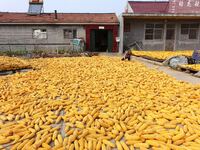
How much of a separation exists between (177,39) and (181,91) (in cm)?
1677

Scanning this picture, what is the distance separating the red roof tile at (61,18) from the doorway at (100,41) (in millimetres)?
995

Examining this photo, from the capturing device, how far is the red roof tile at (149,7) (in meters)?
30.6

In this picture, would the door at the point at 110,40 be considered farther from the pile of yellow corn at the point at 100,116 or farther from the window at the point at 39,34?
the pile of yellow corn at the point at 100,116

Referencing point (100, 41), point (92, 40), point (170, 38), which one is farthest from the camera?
point (100, 41)

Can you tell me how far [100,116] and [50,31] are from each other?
17401 millimetres

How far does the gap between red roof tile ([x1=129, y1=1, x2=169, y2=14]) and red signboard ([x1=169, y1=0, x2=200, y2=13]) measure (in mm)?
907

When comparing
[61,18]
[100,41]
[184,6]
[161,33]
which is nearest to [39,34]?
[61,18]

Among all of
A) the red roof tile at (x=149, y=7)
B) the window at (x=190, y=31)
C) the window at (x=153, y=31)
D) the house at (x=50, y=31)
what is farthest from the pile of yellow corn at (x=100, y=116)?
the red roof tile at (x=149, y=7)

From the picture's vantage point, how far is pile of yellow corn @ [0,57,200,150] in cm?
361

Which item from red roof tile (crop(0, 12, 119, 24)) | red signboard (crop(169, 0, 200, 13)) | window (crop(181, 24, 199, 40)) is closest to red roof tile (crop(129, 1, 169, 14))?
red signboard (crop(169, 0, 200, 13))

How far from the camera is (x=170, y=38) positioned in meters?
22.1

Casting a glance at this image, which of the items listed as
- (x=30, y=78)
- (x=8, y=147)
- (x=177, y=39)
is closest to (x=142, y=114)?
(x=8, y=147)

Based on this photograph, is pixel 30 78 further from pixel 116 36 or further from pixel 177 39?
pixel 177 39

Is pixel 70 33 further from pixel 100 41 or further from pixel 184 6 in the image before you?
pixel 184 6
